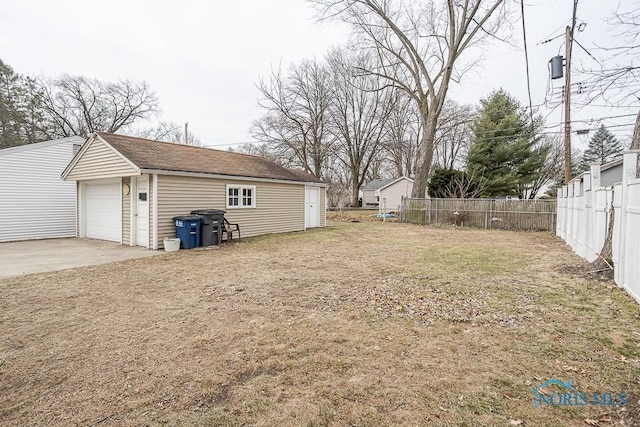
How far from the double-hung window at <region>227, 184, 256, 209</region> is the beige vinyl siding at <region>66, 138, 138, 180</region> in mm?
3143

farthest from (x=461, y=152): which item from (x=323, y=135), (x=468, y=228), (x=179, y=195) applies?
(x=179, y=195)

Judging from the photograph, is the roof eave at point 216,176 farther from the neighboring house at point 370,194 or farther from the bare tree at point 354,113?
the neighboring house at point 370,194

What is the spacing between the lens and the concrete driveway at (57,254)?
6625 mm

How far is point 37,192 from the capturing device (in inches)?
442

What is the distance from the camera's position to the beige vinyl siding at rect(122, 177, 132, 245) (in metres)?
9.65

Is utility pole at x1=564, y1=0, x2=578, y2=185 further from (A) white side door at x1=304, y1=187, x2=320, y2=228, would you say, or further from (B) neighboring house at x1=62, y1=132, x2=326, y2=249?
(B) neighboring house at x1=62, y1=132, x2=326, y2=249

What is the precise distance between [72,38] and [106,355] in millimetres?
18346

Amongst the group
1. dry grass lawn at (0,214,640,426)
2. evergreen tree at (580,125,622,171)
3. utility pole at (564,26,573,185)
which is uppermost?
evergreen tree at (580,125,622,171)

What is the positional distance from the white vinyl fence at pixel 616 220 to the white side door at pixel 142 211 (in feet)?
34.2

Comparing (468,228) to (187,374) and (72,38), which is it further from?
(72,38)

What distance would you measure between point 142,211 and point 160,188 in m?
1.03

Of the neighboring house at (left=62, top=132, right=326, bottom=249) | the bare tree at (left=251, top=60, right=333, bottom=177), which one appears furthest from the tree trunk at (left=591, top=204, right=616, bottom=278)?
the bare tree at (left=251, top=60, right=333, bottom=177)

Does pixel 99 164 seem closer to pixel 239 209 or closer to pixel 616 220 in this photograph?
pixel 239 209

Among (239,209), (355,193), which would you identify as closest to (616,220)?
(239,209)
